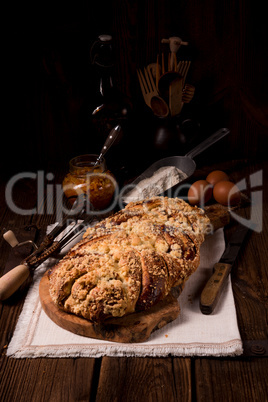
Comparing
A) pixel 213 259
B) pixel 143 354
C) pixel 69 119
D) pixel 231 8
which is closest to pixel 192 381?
pixel 143 354

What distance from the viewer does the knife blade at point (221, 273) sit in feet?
4.32

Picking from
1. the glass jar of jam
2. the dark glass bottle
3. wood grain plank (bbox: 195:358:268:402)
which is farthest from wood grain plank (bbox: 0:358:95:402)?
the dark glass bottle

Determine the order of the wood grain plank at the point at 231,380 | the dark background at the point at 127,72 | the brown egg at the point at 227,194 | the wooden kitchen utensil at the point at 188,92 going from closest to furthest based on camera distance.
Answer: the wood grain plank at the point at 231,380 < the brown egg at the point at 227,194 < the dark background at the point at 127,72 < the wooden kitchen utensil at the point at 188,92

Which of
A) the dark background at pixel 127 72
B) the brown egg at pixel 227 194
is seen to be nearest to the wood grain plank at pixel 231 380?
the brown egg at pixel 227 194

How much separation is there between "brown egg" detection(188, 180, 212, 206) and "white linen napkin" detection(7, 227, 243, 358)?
2.08 feet

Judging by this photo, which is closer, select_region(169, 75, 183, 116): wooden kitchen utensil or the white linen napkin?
the white linen napkin

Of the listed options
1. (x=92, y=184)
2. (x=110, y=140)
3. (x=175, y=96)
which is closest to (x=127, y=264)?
(x=92, y=184)

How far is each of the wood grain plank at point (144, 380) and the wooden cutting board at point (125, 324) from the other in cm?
6

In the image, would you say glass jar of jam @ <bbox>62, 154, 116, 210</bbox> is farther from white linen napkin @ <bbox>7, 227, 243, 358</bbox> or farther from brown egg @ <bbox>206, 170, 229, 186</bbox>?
white linen napkin @ <bbox>7, 227, 243, 358</bbox>

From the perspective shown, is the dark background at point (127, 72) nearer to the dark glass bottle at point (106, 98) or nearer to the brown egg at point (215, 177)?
the dark glass bottle at point (106, 98)

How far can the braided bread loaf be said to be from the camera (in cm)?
120

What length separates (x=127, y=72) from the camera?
228 cm

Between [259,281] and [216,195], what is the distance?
53 cm

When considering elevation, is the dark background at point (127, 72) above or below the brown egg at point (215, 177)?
above
